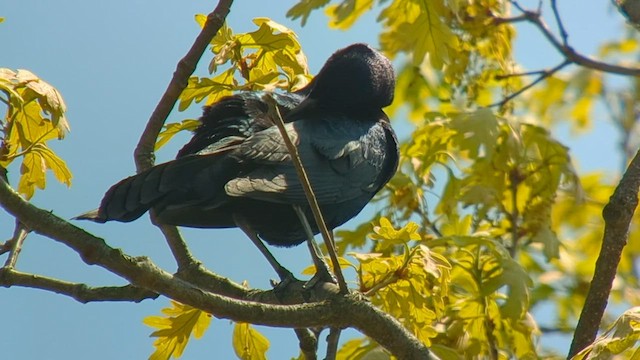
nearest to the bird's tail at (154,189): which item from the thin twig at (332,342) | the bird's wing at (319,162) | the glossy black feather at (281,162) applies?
the glossy black feather at (281,162)

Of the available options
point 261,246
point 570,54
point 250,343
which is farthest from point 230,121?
point 570,54

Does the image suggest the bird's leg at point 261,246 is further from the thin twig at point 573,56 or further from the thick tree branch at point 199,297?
the thin twig at point 573,56

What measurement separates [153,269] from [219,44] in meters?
1.34

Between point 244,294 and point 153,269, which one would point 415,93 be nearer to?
point 244,294

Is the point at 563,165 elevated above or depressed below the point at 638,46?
below

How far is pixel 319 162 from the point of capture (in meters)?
4.21

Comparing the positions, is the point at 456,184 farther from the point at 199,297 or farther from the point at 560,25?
the point at 199,297

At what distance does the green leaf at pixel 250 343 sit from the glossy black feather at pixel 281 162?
42 centimetres

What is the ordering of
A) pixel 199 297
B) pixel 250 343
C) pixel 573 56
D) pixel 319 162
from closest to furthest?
pixel 199 297 → pixel 250 343 → pixel 319 162 → pixel 573 56

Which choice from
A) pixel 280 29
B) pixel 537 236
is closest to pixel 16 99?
pixel 280 29

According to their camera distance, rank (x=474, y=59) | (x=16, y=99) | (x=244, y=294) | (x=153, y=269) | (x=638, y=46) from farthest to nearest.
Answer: (x=638, y=46)
(x=474, y=59)
(x=244, y=294)
(x=16, y=99)
(x=153, y=269)

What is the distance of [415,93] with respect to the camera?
685 cm

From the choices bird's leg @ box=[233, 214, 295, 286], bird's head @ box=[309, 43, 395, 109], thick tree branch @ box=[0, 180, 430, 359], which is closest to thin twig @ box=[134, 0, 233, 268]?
bird's leg @ box=[233, 214, 295, 286]

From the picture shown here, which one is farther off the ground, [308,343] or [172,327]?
[172,327]
